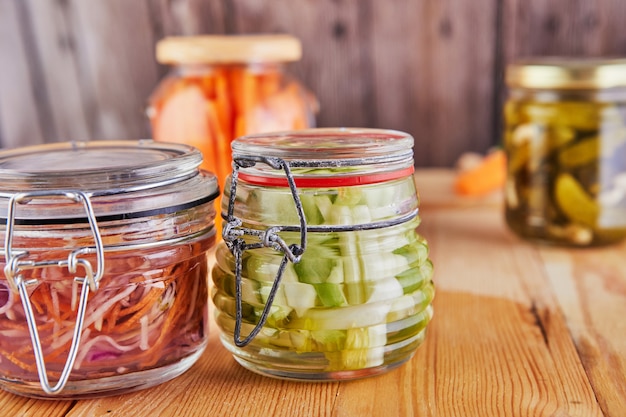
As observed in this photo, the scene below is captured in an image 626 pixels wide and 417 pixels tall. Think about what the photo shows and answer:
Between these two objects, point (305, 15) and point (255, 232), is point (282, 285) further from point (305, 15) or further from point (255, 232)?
point (305, 15)

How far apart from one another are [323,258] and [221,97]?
459 mm

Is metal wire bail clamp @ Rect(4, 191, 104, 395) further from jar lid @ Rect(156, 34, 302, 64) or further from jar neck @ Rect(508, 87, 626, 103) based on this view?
jar neck @ Rect(508, 87, 626, 103)

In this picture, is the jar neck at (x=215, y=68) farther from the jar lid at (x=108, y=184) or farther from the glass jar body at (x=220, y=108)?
the jar lid at (x=108, y=184)

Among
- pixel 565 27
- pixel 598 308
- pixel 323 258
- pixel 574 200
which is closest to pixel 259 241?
pixel 323 258

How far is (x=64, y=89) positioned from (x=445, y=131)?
69 centimetres

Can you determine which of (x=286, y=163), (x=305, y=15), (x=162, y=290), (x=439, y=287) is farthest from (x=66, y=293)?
(x=305, y=15)

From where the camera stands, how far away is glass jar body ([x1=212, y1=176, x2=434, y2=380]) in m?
0.56

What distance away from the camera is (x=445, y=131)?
134 cm

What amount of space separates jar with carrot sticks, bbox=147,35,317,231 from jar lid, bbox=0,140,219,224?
32cm

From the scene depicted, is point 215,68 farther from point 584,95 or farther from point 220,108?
point 584,95

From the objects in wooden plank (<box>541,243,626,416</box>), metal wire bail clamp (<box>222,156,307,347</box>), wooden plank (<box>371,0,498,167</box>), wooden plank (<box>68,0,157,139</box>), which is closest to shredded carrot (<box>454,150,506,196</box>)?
wooden plank (<box>371,0,498,167</box>)

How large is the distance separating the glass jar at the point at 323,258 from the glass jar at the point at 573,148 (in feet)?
1.35

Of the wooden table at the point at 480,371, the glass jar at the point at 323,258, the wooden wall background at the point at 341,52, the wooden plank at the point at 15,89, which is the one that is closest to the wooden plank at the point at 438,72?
the wooden wall background at the point at 341,52

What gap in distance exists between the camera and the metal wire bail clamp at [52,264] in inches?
20.1
